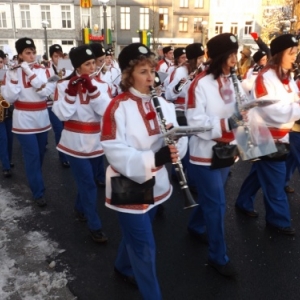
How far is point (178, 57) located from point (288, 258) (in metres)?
5.17

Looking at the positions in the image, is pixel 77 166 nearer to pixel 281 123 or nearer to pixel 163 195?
pixel 163 195

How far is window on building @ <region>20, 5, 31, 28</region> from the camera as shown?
36.5 meters

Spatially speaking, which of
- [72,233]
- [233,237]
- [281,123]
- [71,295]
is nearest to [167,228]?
[233,237]

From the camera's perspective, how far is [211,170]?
3.15m

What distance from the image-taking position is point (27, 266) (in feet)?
11.3

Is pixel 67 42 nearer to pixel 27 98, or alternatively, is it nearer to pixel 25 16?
pixel 25 16

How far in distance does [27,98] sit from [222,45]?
2.97 meters

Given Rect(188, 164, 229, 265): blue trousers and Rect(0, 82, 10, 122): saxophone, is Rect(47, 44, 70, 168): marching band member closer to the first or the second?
Rect(0, 82, 10, 122): saxophone

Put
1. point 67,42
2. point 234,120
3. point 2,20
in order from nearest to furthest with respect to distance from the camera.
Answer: point 234,120, point 2,20, point 67,42

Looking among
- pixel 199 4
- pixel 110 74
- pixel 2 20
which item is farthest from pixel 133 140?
pixel 199 4

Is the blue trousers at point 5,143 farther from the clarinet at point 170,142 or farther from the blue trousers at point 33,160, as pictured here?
the clarinet at point 170,142

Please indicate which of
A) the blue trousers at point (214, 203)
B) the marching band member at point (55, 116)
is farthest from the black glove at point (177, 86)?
the blue trousers at point (214, 203)

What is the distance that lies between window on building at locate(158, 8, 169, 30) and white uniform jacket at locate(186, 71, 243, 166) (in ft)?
123

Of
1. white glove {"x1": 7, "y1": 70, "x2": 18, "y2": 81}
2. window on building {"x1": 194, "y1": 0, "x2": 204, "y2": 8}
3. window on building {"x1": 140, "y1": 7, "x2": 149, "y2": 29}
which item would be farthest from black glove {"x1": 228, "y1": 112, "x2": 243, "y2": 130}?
window on building {"x1": 194, "y1": 0, "x2": 204, "y2": 8}
